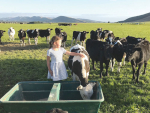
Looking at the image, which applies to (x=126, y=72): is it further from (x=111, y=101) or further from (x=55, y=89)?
(x=55, y=89)

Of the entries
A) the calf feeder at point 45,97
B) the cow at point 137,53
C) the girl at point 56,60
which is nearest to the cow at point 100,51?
the cow at point 137,53

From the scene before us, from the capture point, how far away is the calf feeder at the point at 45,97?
103 inches

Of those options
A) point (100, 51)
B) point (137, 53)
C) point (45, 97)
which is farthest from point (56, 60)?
point (137, 53)

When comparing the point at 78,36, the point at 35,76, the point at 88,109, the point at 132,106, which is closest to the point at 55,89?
the point at 88,109

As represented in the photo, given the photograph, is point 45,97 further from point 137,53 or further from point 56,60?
point 137,53

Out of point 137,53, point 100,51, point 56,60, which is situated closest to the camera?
point 56,60

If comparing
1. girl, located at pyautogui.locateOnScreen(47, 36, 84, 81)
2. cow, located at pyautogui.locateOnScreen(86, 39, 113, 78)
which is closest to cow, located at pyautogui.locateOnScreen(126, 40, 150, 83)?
cow, located at pyautogui.locateOnScreen(86, 39, 113, 78)

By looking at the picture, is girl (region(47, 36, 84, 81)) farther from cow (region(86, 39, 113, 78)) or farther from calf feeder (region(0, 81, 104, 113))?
cow (region(86, 39, 113, 78))

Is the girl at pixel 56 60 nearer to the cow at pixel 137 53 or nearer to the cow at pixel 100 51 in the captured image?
the cow at pixel 137 53

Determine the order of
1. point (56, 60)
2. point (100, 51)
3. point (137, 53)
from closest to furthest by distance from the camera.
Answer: point (56, 60)
point (137, 53)
point (100, 51)

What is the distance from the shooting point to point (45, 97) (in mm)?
3963

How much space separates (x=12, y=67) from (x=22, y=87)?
4.45 m

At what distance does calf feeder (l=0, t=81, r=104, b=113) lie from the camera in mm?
2625

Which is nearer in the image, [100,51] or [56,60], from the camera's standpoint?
[56,60]
